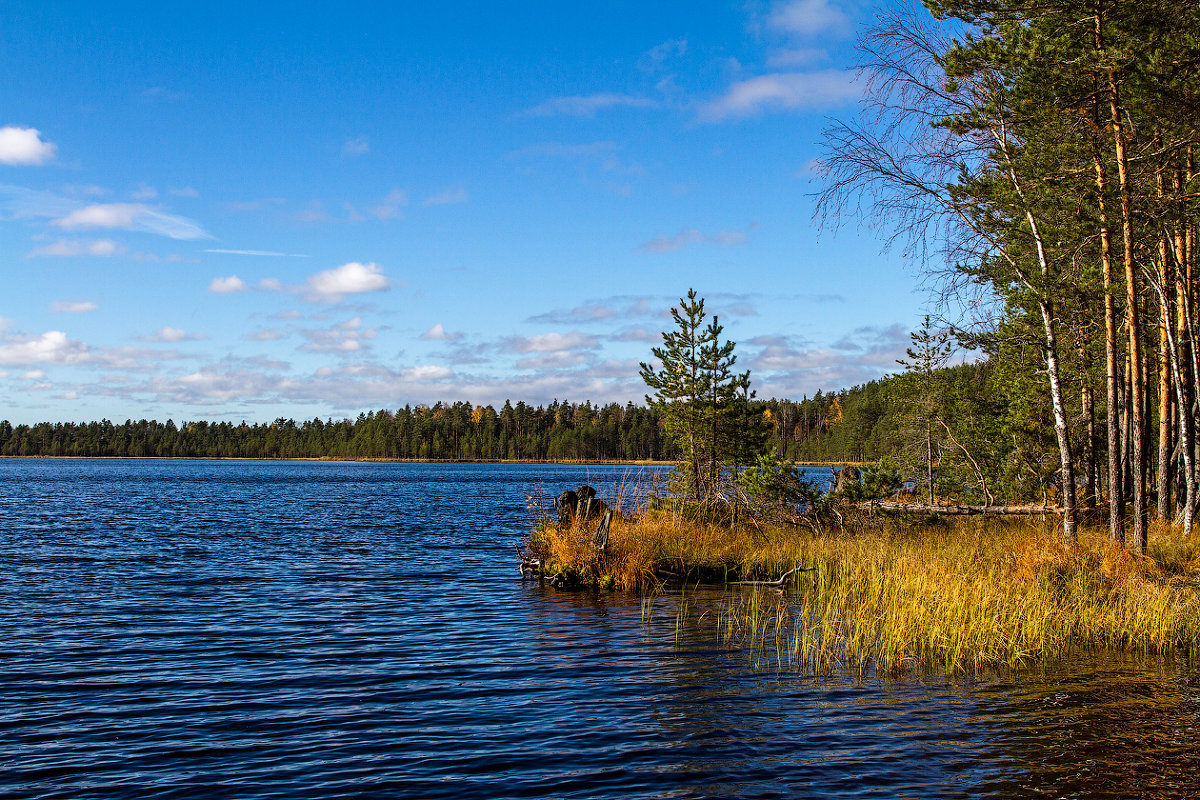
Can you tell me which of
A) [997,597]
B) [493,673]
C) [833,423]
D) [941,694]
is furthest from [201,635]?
[833,423]

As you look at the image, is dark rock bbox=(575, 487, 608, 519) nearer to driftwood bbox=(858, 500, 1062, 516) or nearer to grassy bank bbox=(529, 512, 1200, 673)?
grassy bank bbox=(529, 512, 1200, 673)

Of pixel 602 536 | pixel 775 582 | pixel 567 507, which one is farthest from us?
pixel 567 507

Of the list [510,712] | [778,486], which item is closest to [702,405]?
[778,486]

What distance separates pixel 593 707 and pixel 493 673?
229 centimetres

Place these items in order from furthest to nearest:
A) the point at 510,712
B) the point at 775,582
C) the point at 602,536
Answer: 1. the point at 602,536
2. the point at 775,582
3. the point at 510,712

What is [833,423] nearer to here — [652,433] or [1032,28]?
[652,433]

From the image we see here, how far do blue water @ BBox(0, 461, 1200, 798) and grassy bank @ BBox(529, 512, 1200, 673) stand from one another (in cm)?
74

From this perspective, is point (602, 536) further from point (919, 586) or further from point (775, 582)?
point (919, 586)

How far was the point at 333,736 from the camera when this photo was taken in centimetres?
897

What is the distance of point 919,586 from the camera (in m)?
12.8

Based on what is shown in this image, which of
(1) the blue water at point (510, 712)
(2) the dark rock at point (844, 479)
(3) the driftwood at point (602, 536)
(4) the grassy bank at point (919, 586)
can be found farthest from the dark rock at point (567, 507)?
(2) the dark rock at point (844, 479)

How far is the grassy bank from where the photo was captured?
1159 cm

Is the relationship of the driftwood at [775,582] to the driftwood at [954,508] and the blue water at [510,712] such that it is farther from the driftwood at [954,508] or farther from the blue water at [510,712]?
the driftwood at [954,508]

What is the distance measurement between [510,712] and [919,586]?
22.1 feet
